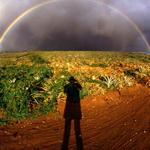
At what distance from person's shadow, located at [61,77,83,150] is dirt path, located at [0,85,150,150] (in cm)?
15

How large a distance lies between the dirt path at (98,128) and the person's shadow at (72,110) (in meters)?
0.15

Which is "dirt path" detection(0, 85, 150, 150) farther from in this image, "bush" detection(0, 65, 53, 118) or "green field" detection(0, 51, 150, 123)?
"bush" detection(0, 65, 53, 118)

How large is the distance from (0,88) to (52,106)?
2493 mm

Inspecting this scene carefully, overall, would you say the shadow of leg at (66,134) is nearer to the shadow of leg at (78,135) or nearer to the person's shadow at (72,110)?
the person's shadow at (72,110)

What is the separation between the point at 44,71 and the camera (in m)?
14.5

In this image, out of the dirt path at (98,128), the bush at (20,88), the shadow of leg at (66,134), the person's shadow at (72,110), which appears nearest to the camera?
the shadow of leg at (66,134)

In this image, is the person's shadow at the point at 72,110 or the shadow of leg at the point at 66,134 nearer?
the shadow of leg at the point at 66,134

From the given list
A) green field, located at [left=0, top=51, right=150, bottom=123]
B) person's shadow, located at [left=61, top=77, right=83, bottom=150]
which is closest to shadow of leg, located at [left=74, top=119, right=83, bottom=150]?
person's shadow, located at [left=61, top=77, right=83, bottom=150]

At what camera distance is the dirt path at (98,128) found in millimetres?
8836

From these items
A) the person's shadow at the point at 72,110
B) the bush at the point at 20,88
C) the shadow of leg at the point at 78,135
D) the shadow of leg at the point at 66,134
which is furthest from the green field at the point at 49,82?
the shadow of leg at the point at 78,135

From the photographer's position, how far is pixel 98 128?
1019cm

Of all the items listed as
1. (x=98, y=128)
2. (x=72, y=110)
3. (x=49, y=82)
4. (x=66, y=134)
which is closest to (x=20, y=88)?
(x=49, y=82)

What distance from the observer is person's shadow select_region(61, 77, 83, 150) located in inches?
358

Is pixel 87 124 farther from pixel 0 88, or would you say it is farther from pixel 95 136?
pixel 0 88
